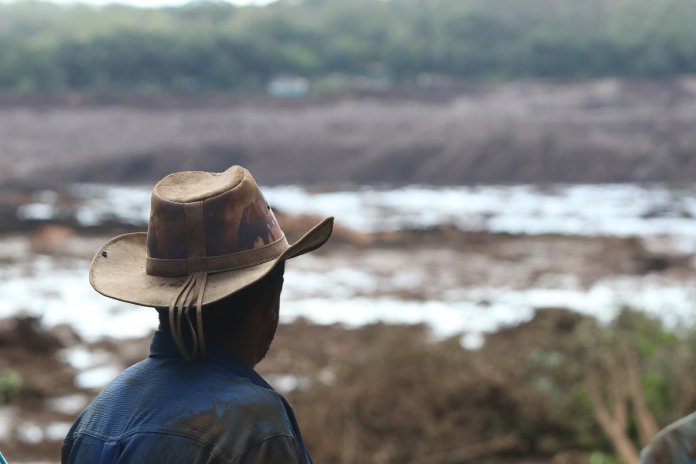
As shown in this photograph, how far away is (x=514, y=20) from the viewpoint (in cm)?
5600

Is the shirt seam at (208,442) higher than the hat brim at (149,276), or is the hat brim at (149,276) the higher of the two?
the hat brim at (149,276)

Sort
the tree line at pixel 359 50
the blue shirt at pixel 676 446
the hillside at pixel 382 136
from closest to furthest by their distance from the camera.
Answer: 1. the blue shirt at pixel 676 446
2. the hillside at pixel 382 136
3. the tree line at pixel 359 50

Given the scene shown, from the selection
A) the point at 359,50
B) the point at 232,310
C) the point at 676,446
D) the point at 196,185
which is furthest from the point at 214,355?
the point at 359,50

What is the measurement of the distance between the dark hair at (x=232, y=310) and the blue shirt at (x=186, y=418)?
40mm

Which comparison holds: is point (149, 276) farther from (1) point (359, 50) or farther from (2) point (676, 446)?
(1) point (359, 50)

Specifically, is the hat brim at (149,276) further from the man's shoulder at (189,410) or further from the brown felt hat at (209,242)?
the man's shoulder at (189,410)

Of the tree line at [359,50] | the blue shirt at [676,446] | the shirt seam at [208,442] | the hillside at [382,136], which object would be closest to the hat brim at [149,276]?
the shirt seam at [208,442]

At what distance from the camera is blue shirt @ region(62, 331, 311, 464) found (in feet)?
5.48

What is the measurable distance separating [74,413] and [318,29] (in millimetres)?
46878

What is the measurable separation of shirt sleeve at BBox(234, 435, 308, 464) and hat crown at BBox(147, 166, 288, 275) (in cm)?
34

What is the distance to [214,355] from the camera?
6.00 ft

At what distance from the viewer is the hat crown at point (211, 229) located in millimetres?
1830

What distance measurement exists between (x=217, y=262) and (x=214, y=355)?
171 mm

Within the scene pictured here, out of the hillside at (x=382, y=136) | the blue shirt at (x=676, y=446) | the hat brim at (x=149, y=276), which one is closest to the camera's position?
the blue shirt at (x=676, y=446)
